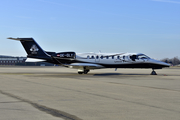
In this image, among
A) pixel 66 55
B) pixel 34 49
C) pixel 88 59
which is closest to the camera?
pixel 88 59

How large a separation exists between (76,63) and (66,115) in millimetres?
26765

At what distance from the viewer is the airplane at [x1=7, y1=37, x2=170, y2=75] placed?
106 feet

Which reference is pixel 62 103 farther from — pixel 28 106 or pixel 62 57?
pixel 62 57

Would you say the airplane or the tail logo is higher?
the tail logo

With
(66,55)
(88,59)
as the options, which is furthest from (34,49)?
(88,59)

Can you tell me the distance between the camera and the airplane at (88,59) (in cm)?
3228

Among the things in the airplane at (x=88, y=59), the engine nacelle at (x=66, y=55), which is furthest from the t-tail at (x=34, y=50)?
the engine nacelle at (x=66, y=55)

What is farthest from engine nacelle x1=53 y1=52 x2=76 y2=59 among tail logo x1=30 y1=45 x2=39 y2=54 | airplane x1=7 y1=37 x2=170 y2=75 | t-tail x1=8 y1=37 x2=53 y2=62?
tail logo x1=30 y1=45 x2=39 y2=54

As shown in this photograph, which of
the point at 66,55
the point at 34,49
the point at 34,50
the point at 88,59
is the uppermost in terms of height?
the point at 34,49

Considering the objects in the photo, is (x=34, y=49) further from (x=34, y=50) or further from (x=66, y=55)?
(x=66, y=55)

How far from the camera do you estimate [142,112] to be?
8.18 metres

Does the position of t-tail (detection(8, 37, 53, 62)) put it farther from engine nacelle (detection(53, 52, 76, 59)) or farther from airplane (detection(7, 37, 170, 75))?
engine nacelle (detection(53, 52, 76, 59))

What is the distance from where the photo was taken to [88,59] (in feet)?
112

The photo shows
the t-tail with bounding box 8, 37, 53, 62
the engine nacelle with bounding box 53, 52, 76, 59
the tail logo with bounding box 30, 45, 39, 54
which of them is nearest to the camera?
the engine nacelle with bounding box 53, 52, 76, 59
